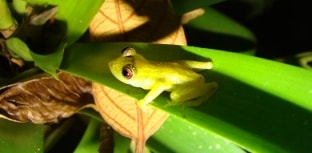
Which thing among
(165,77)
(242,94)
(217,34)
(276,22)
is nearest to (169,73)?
(165,77)

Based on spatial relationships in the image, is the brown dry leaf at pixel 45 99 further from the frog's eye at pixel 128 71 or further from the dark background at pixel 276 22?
the dark background at pixel 276 22

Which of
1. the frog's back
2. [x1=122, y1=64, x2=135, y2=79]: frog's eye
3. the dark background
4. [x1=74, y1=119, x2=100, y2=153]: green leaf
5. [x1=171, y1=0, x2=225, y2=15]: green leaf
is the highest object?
[x1=171, y1=0, x2=225, y2=15]: green leaf

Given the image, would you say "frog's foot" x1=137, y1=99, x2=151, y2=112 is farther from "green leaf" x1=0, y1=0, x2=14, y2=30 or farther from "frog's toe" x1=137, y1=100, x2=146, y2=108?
"green leaf" x1=0, y1=0, x2=14, y2=30

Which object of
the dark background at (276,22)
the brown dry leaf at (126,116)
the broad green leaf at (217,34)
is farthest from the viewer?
the dark background at (276,22)

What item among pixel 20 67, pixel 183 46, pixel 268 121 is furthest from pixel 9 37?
pixel 268 121

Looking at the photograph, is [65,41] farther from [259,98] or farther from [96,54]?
[259,98]

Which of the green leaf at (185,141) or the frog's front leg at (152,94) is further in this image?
the green leaf at (185,141)

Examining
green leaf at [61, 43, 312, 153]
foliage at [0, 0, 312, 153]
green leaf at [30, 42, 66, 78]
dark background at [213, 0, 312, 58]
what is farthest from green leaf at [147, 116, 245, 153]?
dark background at [213, 0, 312, 58]

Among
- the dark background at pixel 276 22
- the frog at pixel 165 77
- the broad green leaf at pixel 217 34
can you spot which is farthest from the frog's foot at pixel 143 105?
the dark background at pixel 276 22
